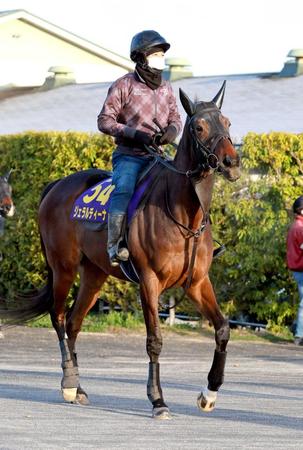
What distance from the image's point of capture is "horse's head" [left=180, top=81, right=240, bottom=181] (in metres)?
10.2

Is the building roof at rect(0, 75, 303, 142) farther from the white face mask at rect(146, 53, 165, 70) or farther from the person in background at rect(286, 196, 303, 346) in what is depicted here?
the white face mask at rect(146, 53, 165, 70)

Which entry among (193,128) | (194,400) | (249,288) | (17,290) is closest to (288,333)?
(249,288)

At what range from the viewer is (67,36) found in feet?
138

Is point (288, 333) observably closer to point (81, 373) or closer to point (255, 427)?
point (81, 373)

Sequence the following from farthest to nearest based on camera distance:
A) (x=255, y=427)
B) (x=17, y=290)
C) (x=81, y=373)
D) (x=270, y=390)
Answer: (x=17, y=290), (x=81, y=373), (x=270, y=390), (x=255, y=427)

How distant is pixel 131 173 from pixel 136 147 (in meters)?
0.30

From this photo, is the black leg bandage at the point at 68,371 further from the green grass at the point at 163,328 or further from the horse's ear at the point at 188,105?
the green grass at the point at 163,328

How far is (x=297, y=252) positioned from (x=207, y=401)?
7.12m

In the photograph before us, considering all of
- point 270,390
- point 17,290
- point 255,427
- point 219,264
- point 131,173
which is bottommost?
point 17,290

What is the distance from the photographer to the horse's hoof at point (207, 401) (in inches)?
424

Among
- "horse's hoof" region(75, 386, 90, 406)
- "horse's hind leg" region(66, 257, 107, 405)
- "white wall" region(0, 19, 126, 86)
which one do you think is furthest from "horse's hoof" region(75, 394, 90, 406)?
"white wall" region(0, 19, 126, 86)

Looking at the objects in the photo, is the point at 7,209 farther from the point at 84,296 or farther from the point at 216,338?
the point at 216,338

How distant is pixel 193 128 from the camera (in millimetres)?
10547

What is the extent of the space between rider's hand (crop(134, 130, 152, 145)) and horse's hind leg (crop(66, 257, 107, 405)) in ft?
5.83
